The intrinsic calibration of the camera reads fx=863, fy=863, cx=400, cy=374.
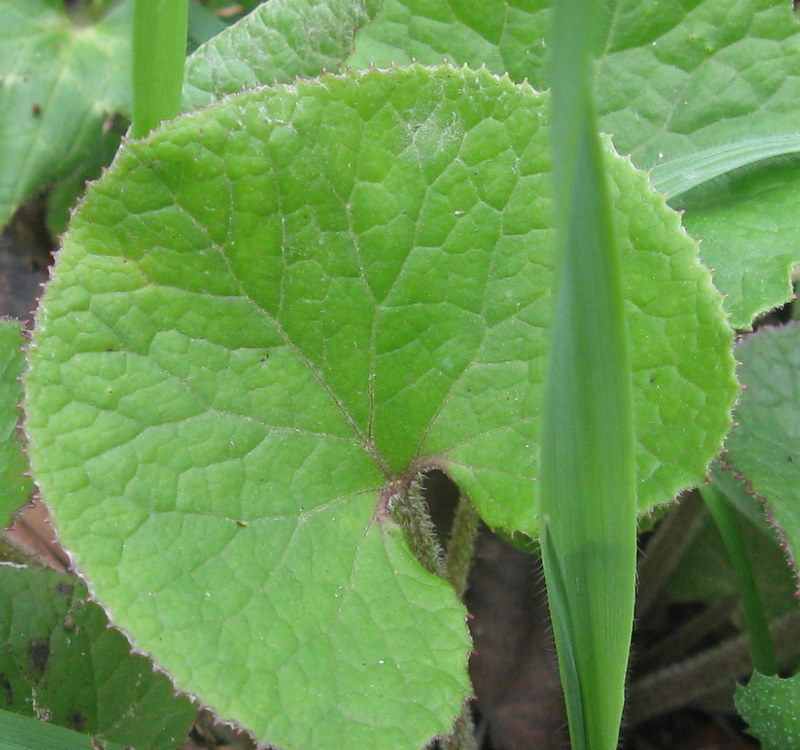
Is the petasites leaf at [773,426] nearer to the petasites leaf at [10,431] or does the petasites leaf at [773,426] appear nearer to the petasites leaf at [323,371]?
the petasites leaf at [323,371]

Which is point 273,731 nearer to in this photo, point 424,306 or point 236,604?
point 236,604

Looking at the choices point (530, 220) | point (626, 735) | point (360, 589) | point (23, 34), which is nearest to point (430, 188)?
point (530, 220)

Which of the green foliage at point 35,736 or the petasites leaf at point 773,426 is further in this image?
the petasites leaf at point 773,426

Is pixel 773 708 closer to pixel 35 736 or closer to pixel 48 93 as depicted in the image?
pixel 35 736

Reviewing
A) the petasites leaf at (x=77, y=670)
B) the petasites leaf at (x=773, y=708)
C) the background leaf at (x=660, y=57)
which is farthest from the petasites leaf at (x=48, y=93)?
the petasites leaf at (x=773, y=708)

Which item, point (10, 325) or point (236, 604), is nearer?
point (236, 604)

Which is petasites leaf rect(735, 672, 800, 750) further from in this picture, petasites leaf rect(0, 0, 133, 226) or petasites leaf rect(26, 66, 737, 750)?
petasites leaf rect(0, 0, 133, 226)
